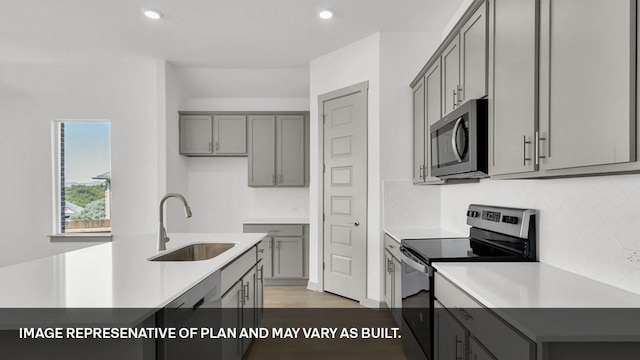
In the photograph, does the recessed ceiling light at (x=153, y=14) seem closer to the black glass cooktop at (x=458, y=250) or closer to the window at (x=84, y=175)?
the window at (x=84, y=175)

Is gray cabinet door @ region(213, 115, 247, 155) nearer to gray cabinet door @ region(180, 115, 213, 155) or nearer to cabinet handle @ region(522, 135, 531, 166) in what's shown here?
gray cabinet door @ region(180, 115, 213, 155)

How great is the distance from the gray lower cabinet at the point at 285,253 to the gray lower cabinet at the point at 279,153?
0.63 meters

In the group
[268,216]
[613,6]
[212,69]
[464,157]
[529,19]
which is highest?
[212,69]

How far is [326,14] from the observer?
3248mm

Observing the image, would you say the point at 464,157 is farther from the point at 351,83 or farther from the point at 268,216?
the point at 268,216

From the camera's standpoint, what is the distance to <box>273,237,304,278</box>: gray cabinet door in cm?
460

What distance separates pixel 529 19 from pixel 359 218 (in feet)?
8.41

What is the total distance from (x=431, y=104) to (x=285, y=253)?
106 inches

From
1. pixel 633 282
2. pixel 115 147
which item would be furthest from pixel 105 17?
pixel 633 282

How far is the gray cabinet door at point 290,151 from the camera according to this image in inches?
191

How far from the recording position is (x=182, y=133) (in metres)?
4.95

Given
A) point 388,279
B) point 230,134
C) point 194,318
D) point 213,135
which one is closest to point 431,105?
point 388,279

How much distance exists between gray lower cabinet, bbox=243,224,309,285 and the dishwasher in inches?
106

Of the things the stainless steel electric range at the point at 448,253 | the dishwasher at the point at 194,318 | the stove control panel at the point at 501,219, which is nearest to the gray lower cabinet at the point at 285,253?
the stainless steel electric range at the point at 448,253
